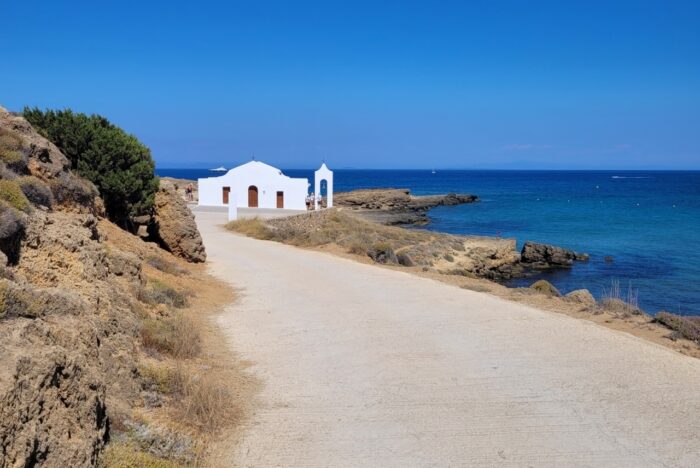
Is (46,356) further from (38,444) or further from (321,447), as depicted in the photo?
(321,447)

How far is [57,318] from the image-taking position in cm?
545

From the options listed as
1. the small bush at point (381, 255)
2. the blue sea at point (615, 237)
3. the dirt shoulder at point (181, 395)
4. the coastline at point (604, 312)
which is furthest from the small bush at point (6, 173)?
the blue sea at point (615, 237)

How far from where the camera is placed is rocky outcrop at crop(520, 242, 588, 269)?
32.5m

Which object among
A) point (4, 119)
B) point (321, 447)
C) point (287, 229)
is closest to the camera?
point (321, 447)

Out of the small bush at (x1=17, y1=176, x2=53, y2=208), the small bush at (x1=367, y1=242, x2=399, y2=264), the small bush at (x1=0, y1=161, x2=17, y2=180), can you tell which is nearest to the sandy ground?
the small bush at (x1=17, y1=176, x2=53, y2=208)

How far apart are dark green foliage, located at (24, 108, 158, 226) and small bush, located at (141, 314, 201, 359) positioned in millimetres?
8014

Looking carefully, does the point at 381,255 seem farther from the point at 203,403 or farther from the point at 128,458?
the point at 128,458

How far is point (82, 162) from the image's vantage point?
610 inches

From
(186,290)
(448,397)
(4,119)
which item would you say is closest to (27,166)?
(4,119)

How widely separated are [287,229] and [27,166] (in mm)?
20642

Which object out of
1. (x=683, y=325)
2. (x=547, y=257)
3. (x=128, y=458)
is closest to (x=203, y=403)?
(x=128, y=458)

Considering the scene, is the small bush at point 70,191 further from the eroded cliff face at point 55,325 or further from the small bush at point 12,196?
the small bush at point 12,196

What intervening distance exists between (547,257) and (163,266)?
2390 centimetres

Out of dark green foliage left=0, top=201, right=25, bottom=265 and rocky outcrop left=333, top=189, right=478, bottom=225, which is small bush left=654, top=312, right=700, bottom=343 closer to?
dark green foliage left=0, top=201, right=25, bottom=265
